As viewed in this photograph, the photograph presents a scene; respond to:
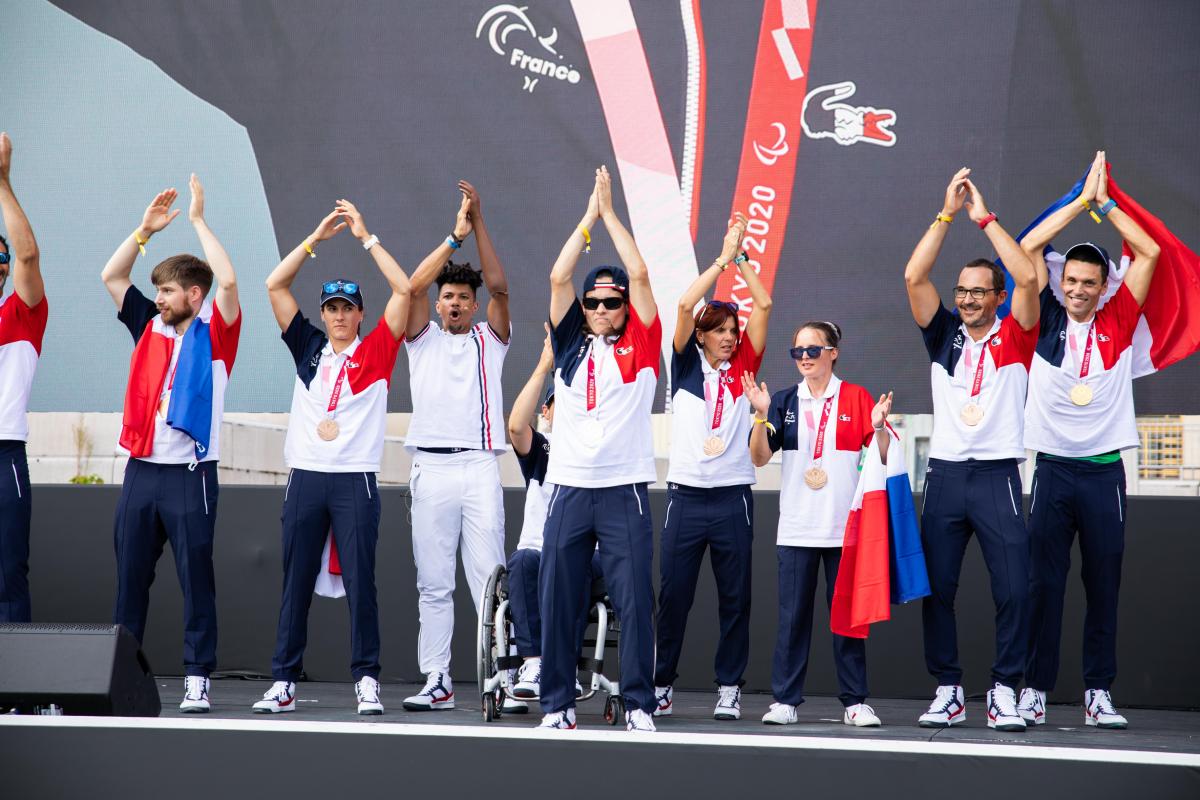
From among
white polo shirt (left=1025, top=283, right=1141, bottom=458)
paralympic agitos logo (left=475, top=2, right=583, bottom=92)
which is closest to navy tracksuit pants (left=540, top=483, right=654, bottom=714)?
white polo shirt (left=1025, top=283, right=1141, bottom=458)

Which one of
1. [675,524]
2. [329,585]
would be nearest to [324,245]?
[329,585]

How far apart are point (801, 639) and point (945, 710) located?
0.54 meters

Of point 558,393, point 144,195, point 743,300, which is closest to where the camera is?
point 558,393

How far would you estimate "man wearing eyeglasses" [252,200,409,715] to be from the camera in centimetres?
445

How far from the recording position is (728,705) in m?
4.52

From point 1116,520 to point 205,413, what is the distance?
3.25m

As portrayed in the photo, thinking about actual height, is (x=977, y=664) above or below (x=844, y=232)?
below

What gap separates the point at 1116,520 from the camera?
4406 mm

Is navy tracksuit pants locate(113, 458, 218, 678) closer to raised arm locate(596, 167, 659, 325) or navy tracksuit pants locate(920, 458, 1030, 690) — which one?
raised arm locate(596, 167, 659, 325)

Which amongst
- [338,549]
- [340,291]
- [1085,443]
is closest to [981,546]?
[1085,443]

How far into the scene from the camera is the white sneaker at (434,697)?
14.8ft

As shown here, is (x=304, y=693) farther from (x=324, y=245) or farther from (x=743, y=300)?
(x=743, y=300)

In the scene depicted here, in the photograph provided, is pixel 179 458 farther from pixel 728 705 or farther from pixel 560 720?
pixel 728 705

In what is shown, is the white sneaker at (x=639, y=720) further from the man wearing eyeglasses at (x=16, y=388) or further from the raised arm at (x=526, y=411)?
the man wearing eyeglasses at (x=16, y=388)
